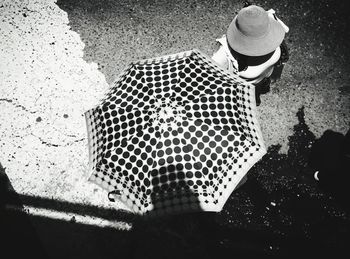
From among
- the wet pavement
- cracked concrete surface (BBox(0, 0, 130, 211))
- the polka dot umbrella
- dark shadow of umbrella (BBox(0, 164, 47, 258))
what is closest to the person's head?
the polka dot umbrella

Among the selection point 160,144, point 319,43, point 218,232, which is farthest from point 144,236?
point 319,43

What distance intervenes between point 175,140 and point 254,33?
1.52 meters

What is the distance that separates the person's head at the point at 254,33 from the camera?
3.03 meters

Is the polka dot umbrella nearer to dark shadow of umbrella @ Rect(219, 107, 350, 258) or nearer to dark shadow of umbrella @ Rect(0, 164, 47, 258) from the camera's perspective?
dark shadow of umbrella @ Rect(219, 107, 350, 258)

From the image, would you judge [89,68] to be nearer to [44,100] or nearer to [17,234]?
[44,100]

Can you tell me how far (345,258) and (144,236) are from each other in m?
2.67

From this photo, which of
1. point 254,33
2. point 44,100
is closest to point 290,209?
point 254,33

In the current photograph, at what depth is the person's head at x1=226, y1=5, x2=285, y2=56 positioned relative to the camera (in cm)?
303

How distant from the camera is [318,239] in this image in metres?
3.77

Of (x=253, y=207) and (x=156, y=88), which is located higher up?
(x=156, y=88)

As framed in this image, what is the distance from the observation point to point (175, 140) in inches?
102

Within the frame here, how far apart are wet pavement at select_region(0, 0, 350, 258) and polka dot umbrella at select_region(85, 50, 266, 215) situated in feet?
4.33

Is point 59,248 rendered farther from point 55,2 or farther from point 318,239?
point 55,2

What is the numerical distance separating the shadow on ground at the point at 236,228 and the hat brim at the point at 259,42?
1.54 meters
